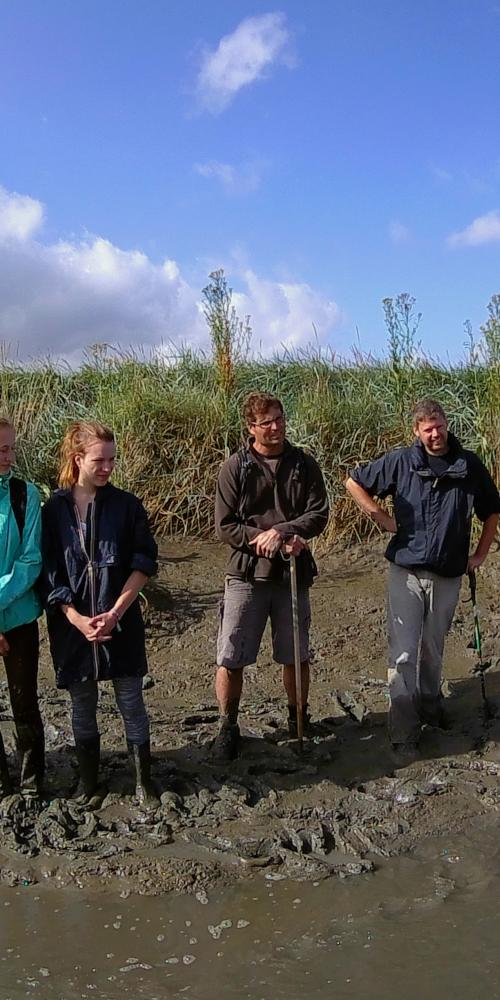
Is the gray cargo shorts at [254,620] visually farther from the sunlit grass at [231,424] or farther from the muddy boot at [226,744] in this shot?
the sunlit grass at [231,424]

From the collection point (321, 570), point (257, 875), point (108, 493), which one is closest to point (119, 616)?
point (108, 493)

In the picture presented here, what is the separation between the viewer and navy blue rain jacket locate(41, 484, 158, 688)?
13.9 ft

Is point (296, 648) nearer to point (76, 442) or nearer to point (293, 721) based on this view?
point (293, 721)

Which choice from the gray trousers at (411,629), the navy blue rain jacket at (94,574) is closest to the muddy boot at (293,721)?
the gray trousers at (411,629)

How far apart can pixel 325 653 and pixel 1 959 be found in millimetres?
3788

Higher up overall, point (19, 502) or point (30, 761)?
point (19, 502)

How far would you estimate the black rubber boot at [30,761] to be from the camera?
439 centimetres

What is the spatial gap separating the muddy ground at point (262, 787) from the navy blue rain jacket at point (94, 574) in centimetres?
73

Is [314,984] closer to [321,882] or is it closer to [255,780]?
[321,882]

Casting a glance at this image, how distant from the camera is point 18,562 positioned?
425 centimetres

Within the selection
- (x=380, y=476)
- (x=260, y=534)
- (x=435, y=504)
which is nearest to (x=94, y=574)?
(x=260, y=534)

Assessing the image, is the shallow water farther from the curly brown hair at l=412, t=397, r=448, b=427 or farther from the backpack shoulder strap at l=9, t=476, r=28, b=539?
the curly brown hair at l=412, t=397, r=448, b=427

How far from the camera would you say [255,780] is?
4602 mm

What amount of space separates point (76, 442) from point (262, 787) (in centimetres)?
208
